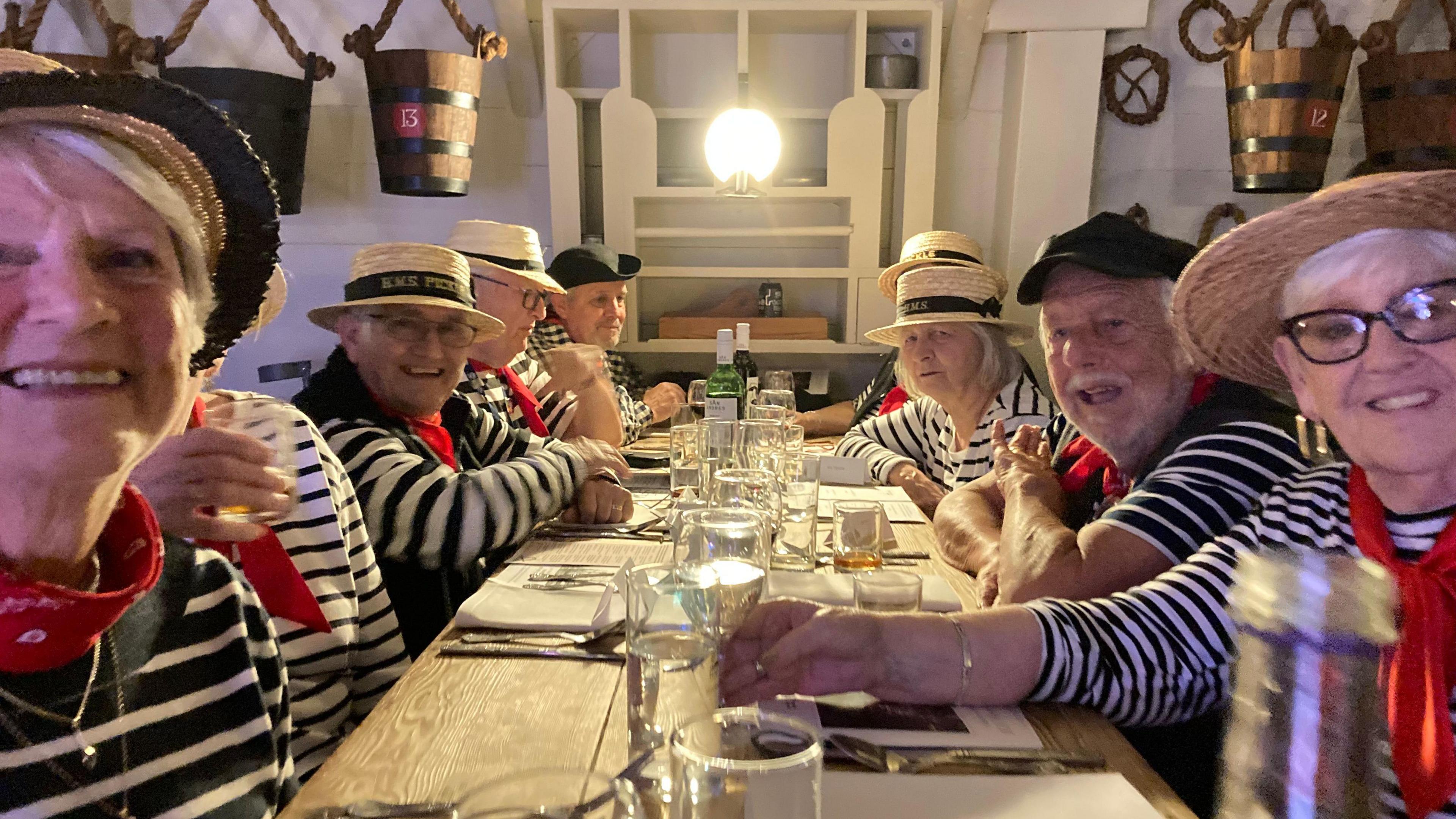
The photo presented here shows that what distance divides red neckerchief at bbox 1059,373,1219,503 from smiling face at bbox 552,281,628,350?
197cm

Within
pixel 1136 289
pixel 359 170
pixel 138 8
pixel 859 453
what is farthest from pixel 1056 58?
pixel 138 8

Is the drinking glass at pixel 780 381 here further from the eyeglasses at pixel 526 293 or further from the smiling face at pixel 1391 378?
the smiling face at pixel 1391 378

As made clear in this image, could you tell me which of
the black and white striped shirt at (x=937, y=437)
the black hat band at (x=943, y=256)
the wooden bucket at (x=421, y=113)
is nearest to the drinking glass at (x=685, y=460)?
the black and white striped shirt at (x=937, y=437)

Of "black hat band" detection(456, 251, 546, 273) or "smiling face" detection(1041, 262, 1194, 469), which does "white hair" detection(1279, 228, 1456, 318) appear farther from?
"black hat band" detection(456, 251, 546, 273)

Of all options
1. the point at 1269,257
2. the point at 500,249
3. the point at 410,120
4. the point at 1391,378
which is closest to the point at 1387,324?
the point at 1391,378

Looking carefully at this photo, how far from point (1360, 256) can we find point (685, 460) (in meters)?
1.50

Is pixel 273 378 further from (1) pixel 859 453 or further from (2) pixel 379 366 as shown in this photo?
(1) pixel 859 453

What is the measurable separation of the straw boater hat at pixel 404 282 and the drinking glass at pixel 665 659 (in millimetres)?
1117

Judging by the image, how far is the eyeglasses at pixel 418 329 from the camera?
1748 millimetres

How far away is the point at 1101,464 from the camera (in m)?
1.66

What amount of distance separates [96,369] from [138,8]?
3944 millimetres

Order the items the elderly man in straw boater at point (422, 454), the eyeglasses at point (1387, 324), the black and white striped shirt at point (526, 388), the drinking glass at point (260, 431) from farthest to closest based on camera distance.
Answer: the black and white striped shirt at point (526, 388) < the elderly man in straw boater at point (422, 454) < the drinking glass at point (260, 431) < the eyeglasses at point (1387, 324)

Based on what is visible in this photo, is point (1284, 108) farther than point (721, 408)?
Yes

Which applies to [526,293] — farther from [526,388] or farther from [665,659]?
[665,659]
